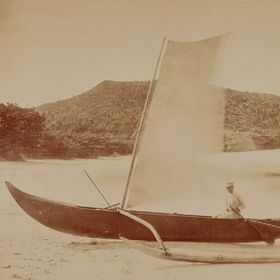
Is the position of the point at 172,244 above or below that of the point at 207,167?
below

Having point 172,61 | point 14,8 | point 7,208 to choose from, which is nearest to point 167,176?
point 172,61

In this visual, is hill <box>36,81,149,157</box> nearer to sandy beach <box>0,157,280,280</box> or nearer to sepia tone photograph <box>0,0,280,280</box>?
sepia tone photograph <box>0,0,280,280</box>

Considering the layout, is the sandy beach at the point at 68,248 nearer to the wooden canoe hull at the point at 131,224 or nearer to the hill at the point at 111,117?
the wooden canoe hull at the point at 131,224

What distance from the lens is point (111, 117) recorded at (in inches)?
130

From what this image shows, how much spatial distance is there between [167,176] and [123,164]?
0.40m

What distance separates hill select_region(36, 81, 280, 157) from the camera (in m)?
3.18

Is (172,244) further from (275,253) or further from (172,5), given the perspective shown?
(172,5)

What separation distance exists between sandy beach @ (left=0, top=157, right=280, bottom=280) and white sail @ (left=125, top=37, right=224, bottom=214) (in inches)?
10.6

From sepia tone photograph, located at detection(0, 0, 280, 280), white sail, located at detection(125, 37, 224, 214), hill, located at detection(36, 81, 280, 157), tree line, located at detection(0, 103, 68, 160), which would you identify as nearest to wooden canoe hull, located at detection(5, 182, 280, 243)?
sepia tone photograph, located at detection(0, 0, 280, 280)

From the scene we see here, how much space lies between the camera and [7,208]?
2.81 meters

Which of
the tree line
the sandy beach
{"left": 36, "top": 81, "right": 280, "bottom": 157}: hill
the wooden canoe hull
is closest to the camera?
the sandy beach

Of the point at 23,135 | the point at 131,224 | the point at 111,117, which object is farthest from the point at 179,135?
the point at 23,135

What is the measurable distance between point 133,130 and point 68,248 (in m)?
0.93

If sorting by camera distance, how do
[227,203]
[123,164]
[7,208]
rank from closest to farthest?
[7,208]
[227,203]
[123,164]
